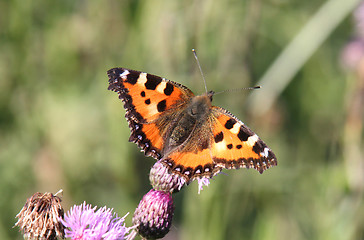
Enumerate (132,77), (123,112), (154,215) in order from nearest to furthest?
(154,215) → (132,77) → (123,112)

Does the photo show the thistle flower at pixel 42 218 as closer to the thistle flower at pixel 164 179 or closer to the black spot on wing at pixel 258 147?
the thistle flower at pixel 164 179

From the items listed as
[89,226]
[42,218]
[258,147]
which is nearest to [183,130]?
[258,147]

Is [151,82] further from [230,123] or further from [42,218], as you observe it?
[42,218]

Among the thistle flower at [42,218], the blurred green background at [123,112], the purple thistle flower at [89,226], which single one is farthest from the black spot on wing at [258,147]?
the blurred green background at [123,112]

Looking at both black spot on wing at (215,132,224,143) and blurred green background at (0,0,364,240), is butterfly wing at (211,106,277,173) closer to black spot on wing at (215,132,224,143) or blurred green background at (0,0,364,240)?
black spot on wing at (215,132,224,143)

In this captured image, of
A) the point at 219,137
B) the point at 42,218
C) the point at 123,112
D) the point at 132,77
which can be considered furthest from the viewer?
the point at 123,112
